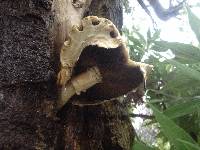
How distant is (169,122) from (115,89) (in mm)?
242

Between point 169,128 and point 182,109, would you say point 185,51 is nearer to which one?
point 182,109

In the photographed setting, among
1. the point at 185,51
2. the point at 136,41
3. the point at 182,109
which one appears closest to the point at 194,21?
the point at 185,51

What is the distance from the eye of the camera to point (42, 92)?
915mm

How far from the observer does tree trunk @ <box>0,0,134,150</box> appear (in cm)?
85

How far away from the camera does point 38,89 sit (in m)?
0.91

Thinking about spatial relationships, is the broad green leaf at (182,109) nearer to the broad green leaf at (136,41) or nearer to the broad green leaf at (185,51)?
the broad green leaf at (185,51)

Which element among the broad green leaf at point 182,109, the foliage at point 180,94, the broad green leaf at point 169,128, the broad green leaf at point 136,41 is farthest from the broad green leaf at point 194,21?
the broad green leaf at point 136,41

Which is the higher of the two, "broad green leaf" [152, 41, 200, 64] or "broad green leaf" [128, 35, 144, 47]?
"broad green leaf" [128, 35, 144, 47]

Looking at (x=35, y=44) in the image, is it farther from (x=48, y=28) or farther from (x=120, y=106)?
(x=120, y=106)

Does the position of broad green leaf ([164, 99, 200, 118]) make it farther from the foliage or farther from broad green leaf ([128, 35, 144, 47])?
broad green leaf ([128, 35, 144, 47])

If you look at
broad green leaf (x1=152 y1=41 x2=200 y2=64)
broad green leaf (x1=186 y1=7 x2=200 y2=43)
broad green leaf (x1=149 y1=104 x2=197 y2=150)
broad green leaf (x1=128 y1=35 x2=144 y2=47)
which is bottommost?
broad green leaf (x1=149 y1=104 x2=197 y2=150)

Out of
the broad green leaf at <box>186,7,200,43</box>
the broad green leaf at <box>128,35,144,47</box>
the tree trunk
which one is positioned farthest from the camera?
the broad green leaf at <box>128,35,144,47</box>

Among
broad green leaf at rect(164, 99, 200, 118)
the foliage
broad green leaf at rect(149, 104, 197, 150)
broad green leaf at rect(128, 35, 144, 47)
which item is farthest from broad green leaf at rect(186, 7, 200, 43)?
broad green leaf at rect(128, 35, 144, 47)

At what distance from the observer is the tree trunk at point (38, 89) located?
853 millimetres
